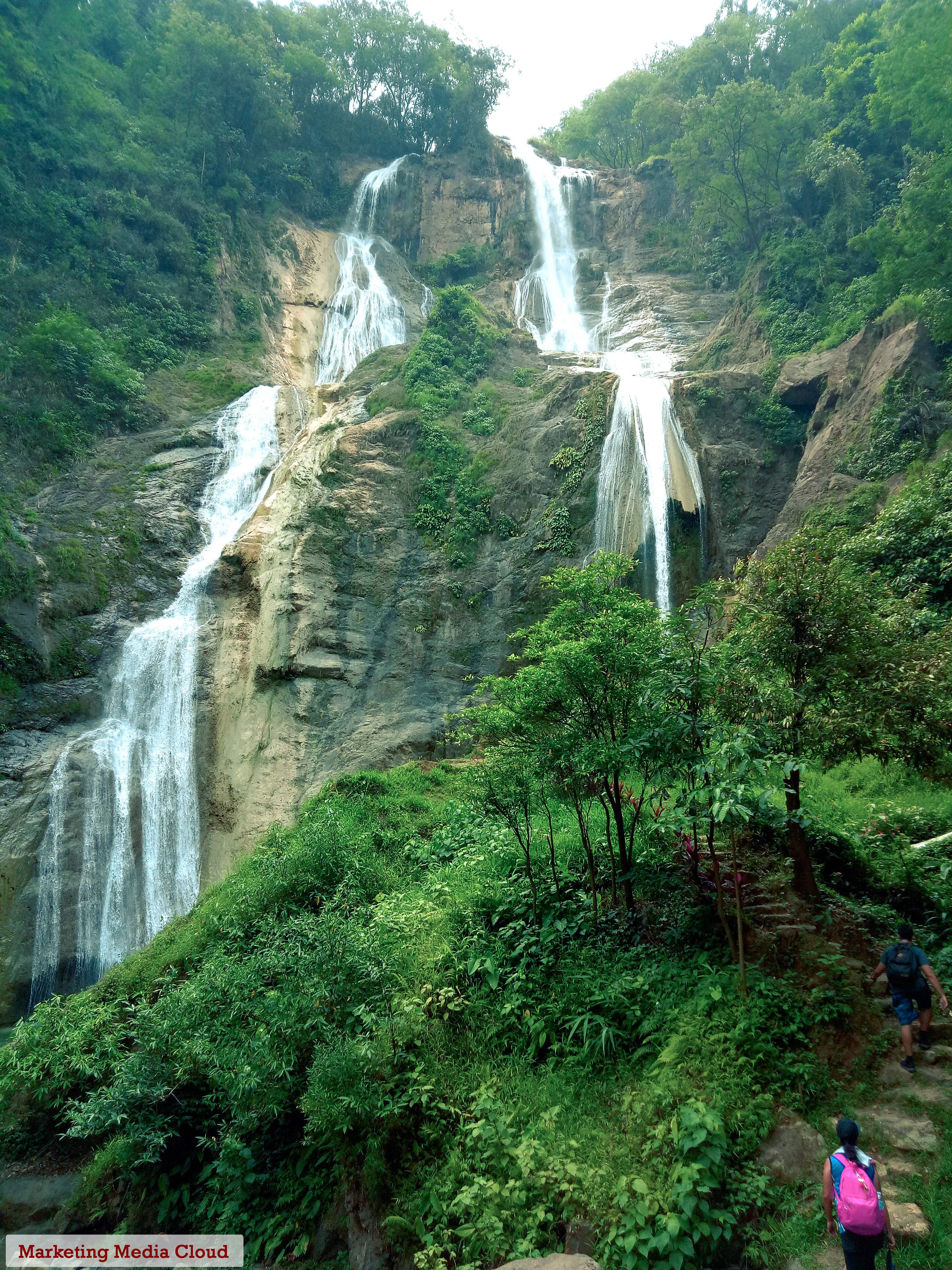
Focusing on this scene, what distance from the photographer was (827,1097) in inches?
210

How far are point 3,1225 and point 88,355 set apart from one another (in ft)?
74.3

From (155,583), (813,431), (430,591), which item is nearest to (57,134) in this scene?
(155,583)

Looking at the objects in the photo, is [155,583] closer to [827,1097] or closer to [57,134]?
[827,1097]

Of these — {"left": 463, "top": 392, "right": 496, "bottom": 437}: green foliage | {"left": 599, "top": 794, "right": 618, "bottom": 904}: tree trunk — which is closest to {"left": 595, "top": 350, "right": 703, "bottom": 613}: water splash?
{"left": 463, "top": 392, "right": 496, "bottom": 437}: green foliage

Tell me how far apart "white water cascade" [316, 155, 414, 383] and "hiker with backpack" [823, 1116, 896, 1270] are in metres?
27.3

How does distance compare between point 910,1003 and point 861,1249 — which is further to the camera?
point 910,1003

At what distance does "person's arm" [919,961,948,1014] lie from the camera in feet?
18.3

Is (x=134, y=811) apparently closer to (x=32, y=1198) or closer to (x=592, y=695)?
(x=32, y=1198)

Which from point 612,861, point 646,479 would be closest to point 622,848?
point 612,861

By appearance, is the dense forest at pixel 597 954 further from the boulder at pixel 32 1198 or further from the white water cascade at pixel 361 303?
the white water cascade at pixel 361 303

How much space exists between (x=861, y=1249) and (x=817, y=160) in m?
28.7

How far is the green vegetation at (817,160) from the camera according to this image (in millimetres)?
17609

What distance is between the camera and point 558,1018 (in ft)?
22.1

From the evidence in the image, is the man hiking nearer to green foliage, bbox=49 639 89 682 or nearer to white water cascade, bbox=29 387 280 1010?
white water cascade, bbox=29 387 280 1010
